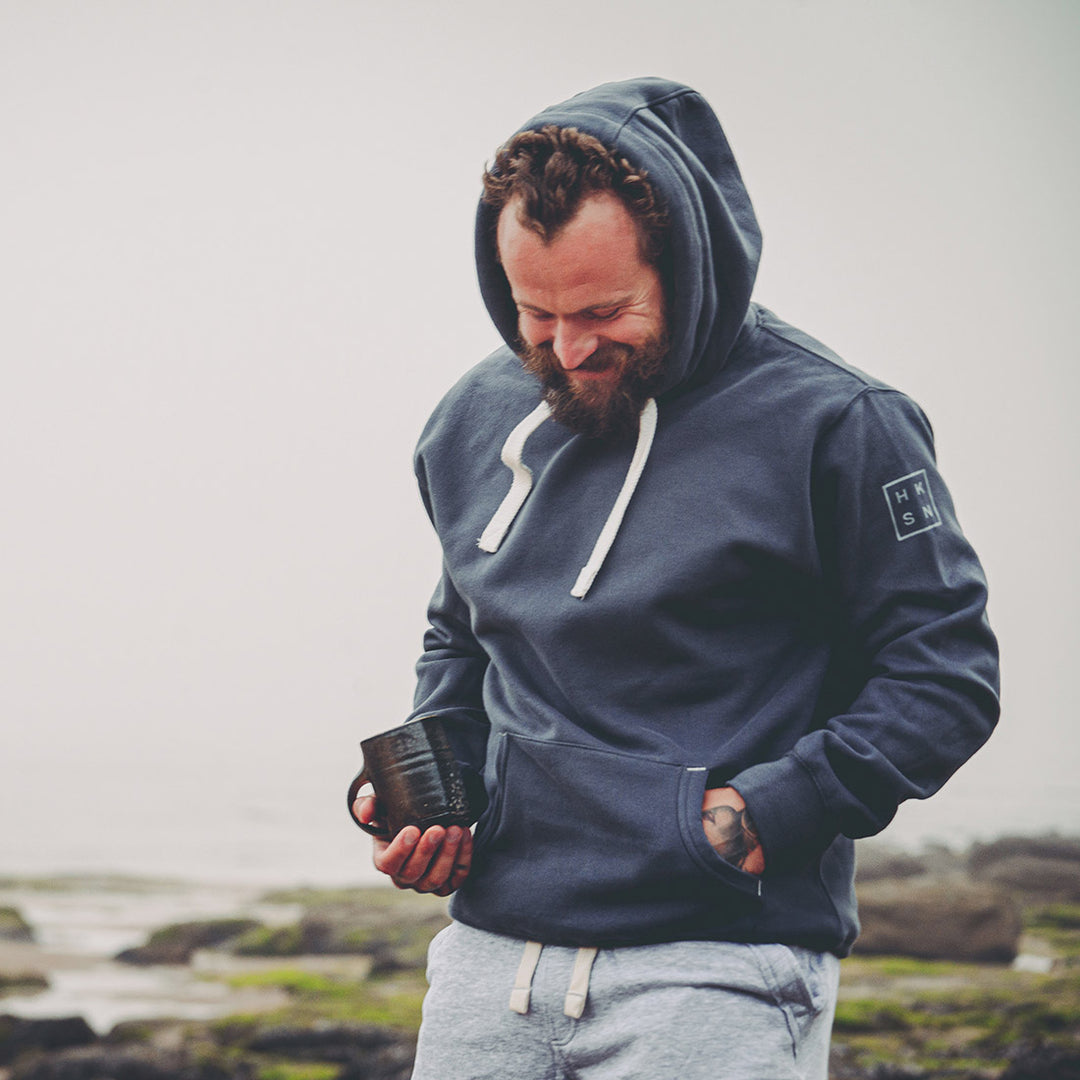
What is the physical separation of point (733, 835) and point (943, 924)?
3.72 meters

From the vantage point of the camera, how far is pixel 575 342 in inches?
66.0

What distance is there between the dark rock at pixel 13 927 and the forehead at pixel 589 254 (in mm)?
5306

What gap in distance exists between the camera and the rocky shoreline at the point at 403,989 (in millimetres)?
3916

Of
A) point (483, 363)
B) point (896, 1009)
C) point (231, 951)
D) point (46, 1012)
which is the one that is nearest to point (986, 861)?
point (896, 1009)

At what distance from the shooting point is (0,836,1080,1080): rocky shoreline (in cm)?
392

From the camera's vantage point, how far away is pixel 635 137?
1636 mm

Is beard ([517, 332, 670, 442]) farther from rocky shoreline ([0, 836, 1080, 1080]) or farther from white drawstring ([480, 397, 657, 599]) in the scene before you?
rocky shoreline ([0, 836, 1080, 1080])

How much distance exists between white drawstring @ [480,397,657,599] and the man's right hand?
36 cm

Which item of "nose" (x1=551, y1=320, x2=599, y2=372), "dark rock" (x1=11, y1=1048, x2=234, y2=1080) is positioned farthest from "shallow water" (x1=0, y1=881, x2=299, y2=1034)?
"nose" (x1=551, y1=320, x2=599, y2=372)

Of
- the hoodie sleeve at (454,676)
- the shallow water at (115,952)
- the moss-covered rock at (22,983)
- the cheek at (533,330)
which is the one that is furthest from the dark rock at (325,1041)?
the cheek at (533,330)

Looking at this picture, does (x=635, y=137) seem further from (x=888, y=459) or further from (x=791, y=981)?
(x=791, y=981)

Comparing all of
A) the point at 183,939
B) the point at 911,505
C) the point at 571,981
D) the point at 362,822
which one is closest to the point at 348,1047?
the point at 183,939

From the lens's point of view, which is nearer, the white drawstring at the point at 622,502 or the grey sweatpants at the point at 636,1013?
the grey sweatpants at the point at 636,1013

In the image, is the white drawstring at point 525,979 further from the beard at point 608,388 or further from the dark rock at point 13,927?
the dark rock at point 13,927
